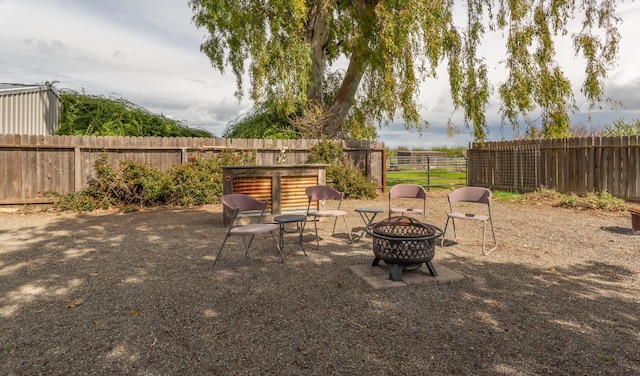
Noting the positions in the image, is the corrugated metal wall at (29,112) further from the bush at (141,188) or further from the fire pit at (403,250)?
the fire pit at (403,250)

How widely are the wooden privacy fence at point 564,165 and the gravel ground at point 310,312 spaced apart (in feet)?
17.7

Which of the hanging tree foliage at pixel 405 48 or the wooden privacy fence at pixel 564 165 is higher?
the hanging tree foliage at pixel 405 48

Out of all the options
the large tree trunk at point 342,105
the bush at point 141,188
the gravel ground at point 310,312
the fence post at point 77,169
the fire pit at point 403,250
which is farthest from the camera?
the large tree trunk at point 342,105

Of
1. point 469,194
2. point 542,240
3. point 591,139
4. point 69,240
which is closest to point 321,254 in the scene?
point 469,194

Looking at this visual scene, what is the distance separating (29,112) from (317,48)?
10.2 meters

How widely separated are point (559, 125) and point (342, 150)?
723cm

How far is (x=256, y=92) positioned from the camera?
12.4 meters

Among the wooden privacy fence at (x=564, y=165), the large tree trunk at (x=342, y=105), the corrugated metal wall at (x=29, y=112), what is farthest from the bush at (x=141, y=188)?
the wooden privacy fence at (x=564, y=165)

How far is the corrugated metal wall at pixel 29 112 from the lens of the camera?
10.7 metres

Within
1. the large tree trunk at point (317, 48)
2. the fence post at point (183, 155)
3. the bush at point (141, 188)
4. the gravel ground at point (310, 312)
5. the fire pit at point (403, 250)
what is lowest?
the gravel ground at point (310, 312)

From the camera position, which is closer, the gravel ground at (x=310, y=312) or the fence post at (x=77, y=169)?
the gravel ground at (x=310, y=312)

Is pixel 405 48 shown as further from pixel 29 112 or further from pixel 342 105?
pixel 29 112

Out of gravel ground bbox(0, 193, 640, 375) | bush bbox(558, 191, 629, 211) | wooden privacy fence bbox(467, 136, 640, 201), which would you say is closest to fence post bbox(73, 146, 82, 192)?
gravel ground bbox(0, 193, 640, 375)

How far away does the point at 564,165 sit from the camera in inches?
454
